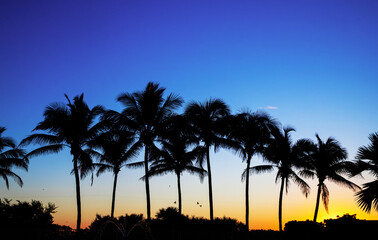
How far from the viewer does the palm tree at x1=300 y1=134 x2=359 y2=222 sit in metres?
33.9

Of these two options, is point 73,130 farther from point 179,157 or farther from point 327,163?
point 327,163

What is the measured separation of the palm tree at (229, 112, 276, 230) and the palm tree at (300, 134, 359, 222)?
18.1 feet

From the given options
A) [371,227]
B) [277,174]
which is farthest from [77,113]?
[371,227]

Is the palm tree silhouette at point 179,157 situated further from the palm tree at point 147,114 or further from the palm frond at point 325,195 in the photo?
the palm frond at point 325,195

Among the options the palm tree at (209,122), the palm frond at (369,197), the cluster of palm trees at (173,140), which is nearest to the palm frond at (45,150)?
the cluster of palm trees at (173,140)

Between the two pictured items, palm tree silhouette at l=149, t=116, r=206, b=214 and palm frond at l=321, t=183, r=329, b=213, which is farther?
palm frond at l=321, t=183, r=329, b=213

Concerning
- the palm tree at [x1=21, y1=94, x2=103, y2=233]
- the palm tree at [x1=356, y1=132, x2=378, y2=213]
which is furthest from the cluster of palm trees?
the palm tree at [x1=356, y1=132, x2=378, y2=213]

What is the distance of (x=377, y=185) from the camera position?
1419cm

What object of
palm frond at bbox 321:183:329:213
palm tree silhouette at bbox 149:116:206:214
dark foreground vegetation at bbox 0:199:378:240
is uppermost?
palm tree silhouette at bbox 149:116:206:214

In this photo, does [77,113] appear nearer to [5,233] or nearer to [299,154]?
[5,233]

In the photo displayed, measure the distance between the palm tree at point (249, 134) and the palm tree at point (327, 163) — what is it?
5.53 metres

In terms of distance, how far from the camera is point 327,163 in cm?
3416

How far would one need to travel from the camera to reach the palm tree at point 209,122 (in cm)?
2988

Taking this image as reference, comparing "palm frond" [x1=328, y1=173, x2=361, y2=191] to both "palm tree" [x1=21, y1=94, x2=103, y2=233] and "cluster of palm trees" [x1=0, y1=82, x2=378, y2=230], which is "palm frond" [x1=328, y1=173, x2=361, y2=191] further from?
"palm tree" [x1=21, y1=94, x2=103, y2=233]
